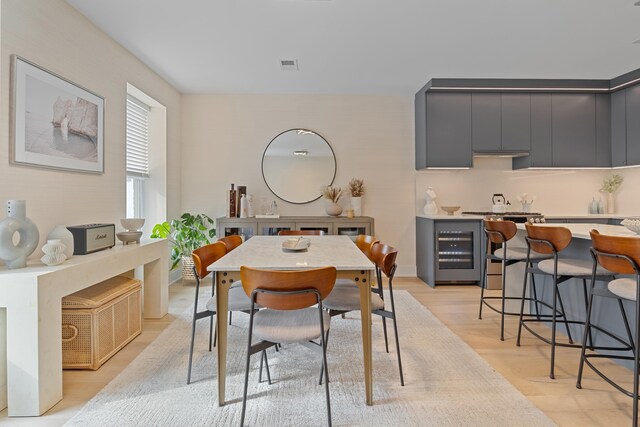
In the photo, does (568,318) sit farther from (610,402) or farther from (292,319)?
(292,319)

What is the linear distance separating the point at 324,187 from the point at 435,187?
164cm

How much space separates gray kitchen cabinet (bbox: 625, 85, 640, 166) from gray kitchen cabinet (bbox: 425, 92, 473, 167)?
6.41 ft

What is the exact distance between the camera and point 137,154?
4523 millimetres

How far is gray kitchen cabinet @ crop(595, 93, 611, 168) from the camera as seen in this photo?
5012 millimetres

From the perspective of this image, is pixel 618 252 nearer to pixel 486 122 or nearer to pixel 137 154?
pixel 486 122

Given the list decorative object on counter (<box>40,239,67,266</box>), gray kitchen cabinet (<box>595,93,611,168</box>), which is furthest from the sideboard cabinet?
gray kitchen cabinet (<box>595,93,611,168</box>)

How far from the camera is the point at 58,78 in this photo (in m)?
2.75

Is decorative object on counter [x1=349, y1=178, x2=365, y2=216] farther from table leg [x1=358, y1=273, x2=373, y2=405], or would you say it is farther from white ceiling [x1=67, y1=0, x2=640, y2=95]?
table leg [x1=358, y1=273, x2=373, y2=405]

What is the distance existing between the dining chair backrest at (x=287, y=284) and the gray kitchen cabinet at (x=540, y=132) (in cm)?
442

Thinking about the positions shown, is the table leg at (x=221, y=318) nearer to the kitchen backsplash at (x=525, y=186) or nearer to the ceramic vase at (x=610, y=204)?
the kitchen backsplash at (x=525, y=186)

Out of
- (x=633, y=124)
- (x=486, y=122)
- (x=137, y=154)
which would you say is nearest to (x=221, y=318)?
(x=137, y=154)

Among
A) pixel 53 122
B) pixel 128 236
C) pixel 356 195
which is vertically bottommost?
pixel 128 236

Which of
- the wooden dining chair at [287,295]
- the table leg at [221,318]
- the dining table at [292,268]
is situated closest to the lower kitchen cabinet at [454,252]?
the dining table at [292,268]

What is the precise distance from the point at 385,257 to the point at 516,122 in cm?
383
